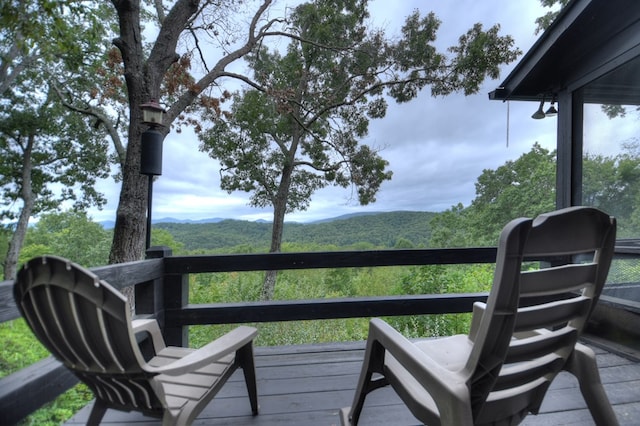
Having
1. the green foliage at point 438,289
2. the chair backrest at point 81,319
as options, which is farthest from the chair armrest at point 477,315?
the green foliage at point 438,289

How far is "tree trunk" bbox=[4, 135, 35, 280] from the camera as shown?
11008 mm

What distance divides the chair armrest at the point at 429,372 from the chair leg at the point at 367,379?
12 centimetres

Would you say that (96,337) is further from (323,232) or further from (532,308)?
(323,232)

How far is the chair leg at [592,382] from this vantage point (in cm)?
123

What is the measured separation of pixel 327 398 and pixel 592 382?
1.23m

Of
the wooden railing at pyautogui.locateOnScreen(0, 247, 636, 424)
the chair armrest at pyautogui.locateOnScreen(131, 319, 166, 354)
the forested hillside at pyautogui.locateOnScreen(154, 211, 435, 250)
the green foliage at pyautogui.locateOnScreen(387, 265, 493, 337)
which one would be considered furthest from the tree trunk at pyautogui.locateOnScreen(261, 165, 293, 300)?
the chair armrest at pyautogui.locateOnScreen(131, 319, 166, 354)

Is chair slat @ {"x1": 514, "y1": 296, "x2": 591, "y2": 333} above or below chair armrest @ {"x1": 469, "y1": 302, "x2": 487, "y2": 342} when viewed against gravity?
above

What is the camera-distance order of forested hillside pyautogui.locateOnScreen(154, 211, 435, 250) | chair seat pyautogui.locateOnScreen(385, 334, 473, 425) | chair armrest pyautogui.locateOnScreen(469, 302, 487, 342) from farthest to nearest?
1. forested hillside pyautogui.locateOnScreen(154, 211, 435, 250)
2. chair armrest pyautogui.locateOnScreen(469, 302, 487, 342)
3. chair seat pyautogui.locateOnScreen(385, 334, 473, 425)

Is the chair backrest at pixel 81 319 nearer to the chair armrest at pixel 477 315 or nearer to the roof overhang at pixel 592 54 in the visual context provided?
the chair armrest at pixel 477 315

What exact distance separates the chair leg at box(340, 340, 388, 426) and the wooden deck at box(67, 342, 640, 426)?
17 cm

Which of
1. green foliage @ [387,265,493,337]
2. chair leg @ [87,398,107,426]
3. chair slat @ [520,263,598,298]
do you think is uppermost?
chair slat @ [520,263,598,298]

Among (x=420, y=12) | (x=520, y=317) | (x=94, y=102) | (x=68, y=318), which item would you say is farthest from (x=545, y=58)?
(x=94, y=102)

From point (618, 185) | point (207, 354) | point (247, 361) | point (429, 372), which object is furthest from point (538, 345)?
point (618, 185)

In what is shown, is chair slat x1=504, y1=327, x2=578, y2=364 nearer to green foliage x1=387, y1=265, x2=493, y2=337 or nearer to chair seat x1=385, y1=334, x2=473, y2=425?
chair seat x1=385, y1=334, x2=473, y2=425
